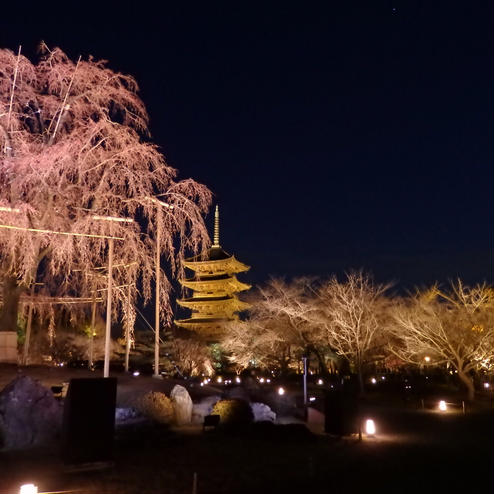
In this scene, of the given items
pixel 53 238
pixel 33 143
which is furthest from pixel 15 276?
pixel 33 143

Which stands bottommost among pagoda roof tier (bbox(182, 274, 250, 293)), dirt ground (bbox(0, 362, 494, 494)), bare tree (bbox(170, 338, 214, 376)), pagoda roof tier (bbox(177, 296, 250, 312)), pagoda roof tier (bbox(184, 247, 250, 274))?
dirt ground (bbox(0, 362, 494, 494))

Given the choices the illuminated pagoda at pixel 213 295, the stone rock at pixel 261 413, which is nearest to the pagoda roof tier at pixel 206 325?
the illuminated pagoda at pixel 213 295

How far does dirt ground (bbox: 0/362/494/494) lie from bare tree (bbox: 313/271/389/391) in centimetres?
1610

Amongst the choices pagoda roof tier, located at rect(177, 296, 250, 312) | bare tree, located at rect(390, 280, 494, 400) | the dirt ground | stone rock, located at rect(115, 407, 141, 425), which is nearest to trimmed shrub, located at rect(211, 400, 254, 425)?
the dirt ground

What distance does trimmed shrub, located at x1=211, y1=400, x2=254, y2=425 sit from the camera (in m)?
12.8

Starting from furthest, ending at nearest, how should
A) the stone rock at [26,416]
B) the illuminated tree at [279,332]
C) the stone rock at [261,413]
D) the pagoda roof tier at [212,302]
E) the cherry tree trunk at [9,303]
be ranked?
1. the pagoda roof tier at [212,302]
2. the illuminated tree at [279,332]
3. the cherry tree trunk at [9,303]
4. the stone rock at [261,413]
5. the stone rock at [26,416]

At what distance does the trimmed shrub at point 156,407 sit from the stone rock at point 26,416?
2498 millimetres

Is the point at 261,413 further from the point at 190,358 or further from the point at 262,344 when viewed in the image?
the point at 190,358

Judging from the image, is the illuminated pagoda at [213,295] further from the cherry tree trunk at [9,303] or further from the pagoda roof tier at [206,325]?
the cherry tree trunk at [9,303]

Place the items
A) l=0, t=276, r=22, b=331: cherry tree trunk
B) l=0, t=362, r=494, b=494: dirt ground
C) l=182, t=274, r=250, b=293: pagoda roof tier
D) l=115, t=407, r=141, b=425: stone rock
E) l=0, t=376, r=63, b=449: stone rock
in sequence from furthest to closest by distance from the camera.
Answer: l=182, t=274, r=250, b=293: pagoda roof tier, l=0, t=276, r=22, b=331: cherry tree trunk, l=115, t=407, r=141, b=425: stone rock, l=0, t=376, r=63, b=449: stone rock, l=0, t=362, r=494, b=494: dirt ground

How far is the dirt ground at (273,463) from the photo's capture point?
7.38 m

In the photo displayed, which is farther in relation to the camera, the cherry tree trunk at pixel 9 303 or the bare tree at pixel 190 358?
the bare tree at pixel 190 358

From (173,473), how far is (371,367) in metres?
29.4

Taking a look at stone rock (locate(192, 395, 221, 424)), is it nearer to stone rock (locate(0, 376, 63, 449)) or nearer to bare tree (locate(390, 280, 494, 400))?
stone rock (locate(0, 376, 63, 449))
